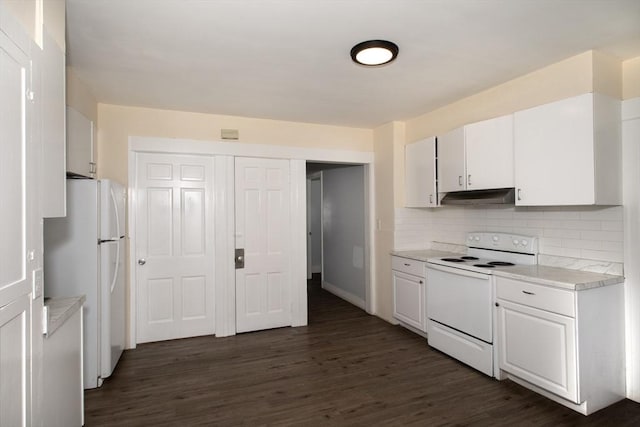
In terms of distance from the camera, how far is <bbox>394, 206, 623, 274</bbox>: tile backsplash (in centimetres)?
261

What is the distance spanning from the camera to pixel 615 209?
2.59 m

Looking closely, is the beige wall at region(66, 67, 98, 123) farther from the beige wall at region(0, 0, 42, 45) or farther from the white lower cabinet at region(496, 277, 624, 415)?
the white lower cabinet at region(496, 277, 624, 415)

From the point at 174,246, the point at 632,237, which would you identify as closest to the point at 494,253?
the point at 632,237

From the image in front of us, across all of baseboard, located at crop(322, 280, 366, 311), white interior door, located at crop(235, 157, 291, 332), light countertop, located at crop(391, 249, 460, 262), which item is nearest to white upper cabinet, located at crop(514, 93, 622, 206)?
light countertop, located at crop(391, 249, 460, 262)

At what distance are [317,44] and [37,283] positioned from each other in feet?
6.70

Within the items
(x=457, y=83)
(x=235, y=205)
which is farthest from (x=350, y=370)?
(x=457, y=83)

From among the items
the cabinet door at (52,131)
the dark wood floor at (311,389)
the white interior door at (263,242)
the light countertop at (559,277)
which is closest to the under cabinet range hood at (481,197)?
the light countertop at (559,277)

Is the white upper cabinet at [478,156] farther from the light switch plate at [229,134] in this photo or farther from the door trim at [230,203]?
the light switch plate at [229,134]

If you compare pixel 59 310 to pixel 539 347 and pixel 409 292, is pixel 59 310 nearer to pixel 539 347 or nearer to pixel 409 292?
pixel 539 347

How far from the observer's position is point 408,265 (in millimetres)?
3918

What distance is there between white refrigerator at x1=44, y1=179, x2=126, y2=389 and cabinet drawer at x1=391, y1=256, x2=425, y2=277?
2.98 meters

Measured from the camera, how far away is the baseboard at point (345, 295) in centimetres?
503

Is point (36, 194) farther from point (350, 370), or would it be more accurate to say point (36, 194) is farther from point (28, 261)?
point (350, 370)

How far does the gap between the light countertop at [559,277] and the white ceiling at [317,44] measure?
1.64 m
